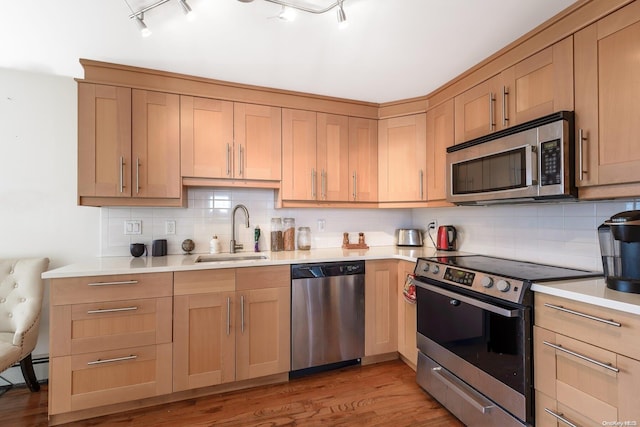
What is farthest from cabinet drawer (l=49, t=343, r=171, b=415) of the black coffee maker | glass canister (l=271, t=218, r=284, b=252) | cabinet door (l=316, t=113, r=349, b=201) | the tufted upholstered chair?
the black coffee maker

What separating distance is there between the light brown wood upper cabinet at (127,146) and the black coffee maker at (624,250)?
2.50m

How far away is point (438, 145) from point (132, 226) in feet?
8.46

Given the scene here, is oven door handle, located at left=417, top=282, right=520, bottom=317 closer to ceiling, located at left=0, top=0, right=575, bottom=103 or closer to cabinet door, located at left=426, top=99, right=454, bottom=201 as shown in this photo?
cabinet door, located at left=426, top=99, right=454, bottom=201

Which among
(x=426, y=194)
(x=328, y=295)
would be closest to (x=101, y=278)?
(x=328, y=295)

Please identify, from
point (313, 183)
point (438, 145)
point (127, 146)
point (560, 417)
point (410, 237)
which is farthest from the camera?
point (410, 237)

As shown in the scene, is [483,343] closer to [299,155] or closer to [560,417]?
[560,417]

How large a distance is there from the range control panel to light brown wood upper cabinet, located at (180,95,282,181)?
1.36 meters

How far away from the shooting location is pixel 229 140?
233 cm

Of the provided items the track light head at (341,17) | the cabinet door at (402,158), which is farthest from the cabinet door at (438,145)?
the track light head at (341,17)

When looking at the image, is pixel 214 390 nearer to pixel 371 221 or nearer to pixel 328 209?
pixel 328 209

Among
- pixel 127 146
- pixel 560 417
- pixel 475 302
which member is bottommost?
pixel 560 417

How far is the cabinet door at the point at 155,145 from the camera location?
210cm

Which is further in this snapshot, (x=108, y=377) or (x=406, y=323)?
(x=406, y=323)

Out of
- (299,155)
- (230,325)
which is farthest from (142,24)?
(230,325)
